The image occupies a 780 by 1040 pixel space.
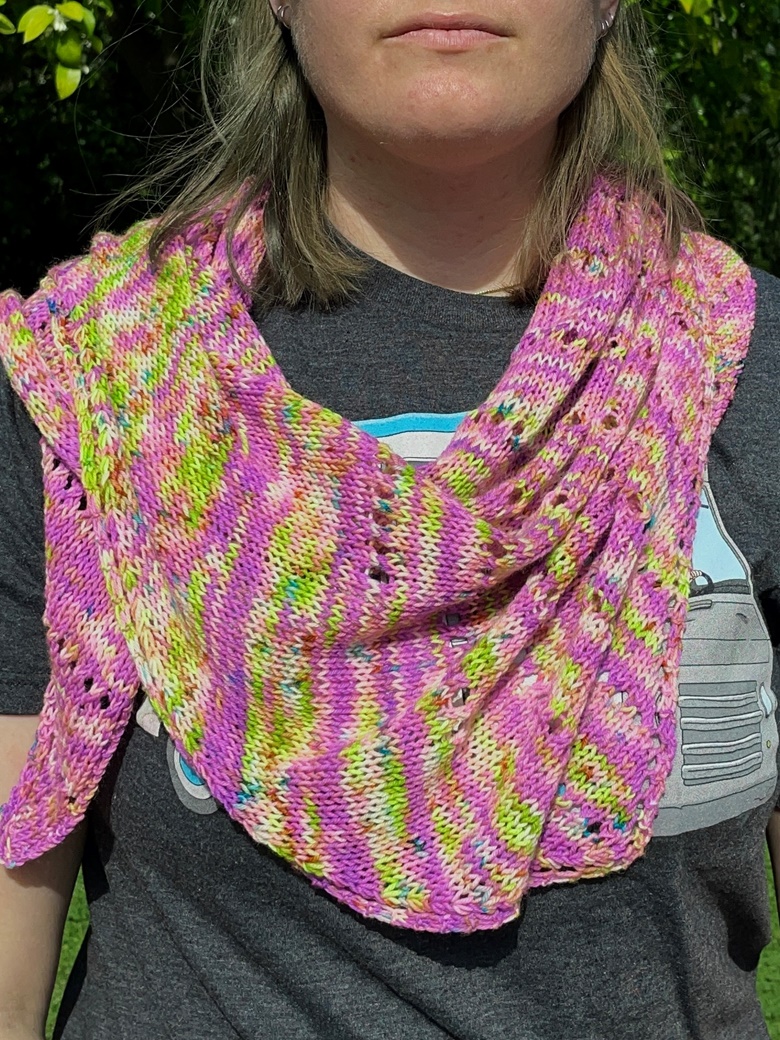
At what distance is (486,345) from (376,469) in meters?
0.23

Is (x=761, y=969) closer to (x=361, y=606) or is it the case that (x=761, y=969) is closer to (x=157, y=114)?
(x=361, y=606)

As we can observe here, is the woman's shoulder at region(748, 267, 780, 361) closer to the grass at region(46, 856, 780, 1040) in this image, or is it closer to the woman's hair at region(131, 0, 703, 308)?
the woman's hair at region(131, 0, 703, 308)

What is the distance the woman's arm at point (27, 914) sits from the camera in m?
1.17

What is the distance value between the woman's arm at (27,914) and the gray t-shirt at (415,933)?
0.09 feet

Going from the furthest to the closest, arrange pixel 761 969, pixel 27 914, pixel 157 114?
pixel 761 969 → pixel 157 114 → pixel 27 914

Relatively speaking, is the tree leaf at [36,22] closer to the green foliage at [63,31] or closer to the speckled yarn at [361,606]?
the green foliage at [63,31]

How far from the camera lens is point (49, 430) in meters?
1.12

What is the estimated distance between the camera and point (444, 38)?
1109 mm

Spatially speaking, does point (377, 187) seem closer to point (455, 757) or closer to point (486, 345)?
point (486, 345)

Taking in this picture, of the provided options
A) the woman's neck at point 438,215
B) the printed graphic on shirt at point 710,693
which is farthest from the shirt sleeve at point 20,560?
the woman's neck at point 438,215

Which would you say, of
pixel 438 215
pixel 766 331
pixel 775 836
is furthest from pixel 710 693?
pixel 438 215

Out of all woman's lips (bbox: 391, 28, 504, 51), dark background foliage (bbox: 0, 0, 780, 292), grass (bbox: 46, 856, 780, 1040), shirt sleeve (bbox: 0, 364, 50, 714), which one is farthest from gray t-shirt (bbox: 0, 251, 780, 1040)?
grass (bbox: 46, 856, 780, 1040)

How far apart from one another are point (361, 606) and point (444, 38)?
55cm

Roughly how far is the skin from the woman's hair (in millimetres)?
37
